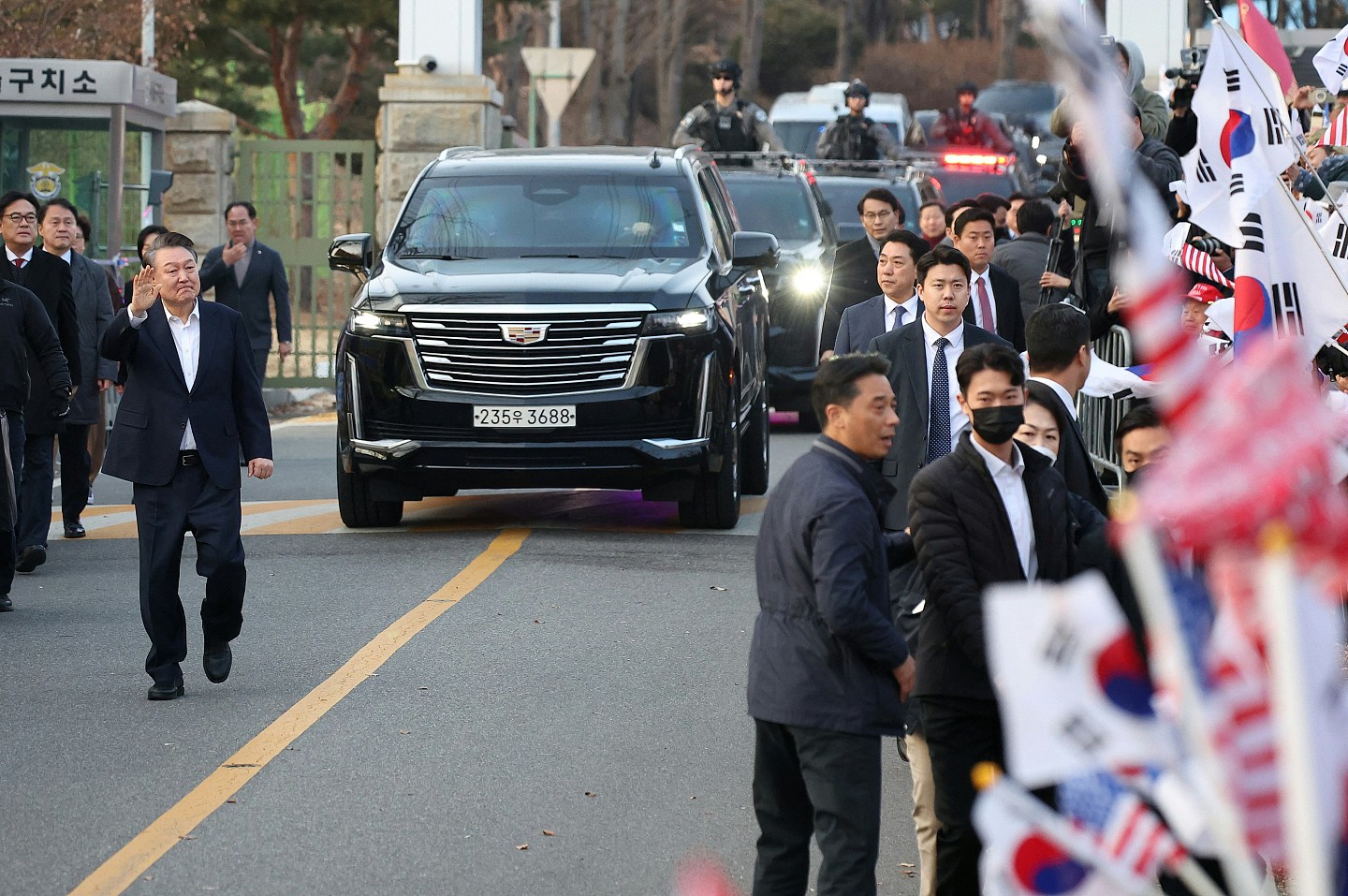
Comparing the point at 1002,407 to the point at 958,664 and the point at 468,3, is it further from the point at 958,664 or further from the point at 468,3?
the point at 468,3

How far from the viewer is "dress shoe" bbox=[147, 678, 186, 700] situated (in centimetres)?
775

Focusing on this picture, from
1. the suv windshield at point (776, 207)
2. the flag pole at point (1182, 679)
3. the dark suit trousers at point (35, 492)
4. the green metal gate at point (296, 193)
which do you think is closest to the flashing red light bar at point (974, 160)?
the green metal gate at point (296, 193)

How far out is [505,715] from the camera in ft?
24.5

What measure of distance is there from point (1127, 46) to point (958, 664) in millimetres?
4857

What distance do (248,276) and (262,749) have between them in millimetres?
9534

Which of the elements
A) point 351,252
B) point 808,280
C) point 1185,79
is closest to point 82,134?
point 808,280

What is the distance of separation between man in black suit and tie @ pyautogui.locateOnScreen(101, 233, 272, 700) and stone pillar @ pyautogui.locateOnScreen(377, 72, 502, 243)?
1516 cm

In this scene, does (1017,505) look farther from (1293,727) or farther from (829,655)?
(1293,727)

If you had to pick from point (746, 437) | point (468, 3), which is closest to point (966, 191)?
Result: point (468, 3)

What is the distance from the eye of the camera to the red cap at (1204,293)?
332 inches

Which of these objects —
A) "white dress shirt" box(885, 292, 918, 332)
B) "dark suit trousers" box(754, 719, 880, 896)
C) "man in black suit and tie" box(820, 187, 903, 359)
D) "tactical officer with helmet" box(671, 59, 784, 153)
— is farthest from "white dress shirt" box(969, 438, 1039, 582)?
"tactical officer with helmet" box(671, 59, 784, 153)

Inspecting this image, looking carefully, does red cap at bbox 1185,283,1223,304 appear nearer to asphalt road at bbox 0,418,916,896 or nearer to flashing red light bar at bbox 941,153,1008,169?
asphalt road at bbox 0,418,916,896

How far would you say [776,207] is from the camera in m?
18.8

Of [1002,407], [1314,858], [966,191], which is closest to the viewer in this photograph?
[1314,858]
